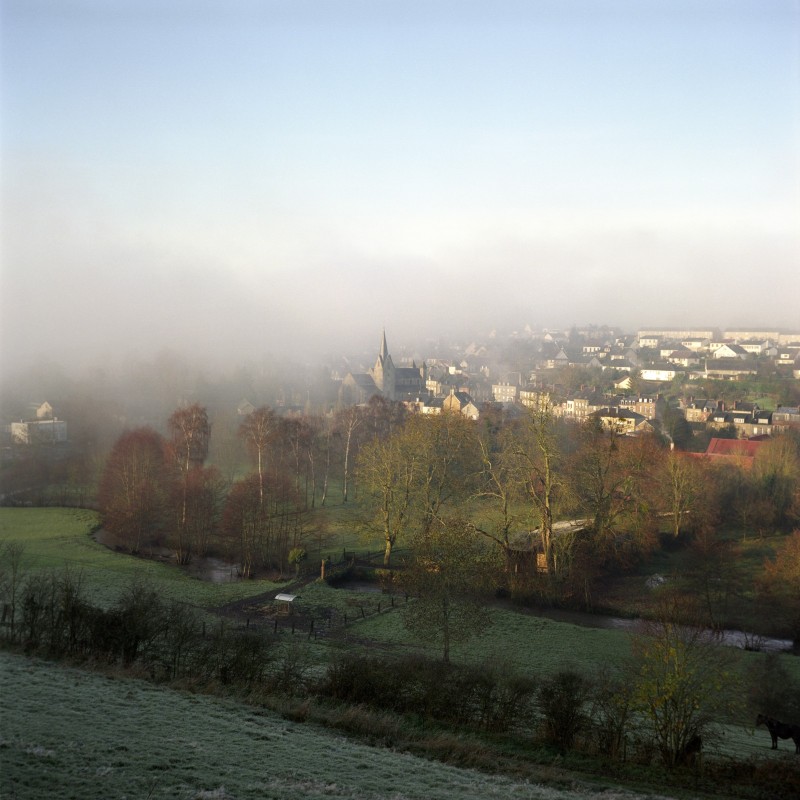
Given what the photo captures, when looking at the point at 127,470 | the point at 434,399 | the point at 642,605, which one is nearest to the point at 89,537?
the point at 127,470

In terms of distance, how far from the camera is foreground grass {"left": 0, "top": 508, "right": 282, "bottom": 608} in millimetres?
20891

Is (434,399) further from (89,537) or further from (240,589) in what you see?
(240,589)

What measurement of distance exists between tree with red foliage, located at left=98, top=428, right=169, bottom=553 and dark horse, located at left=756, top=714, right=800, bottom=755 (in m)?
23.6

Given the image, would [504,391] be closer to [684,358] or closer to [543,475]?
[684,358]

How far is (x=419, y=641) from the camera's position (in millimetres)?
17922

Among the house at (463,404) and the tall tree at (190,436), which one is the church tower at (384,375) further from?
the tall tree at (190,436)

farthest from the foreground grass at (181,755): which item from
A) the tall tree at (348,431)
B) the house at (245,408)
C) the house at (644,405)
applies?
the house at (644,405)

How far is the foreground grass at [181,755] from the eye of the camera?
826cm

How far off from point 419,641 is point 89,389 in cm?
4627

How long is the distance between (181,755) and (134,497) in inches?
877

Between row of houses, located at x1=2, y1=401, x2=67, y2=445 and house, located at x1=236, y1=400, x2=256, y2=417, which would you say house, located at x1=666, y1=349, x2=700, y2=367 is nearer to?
house, located at x1=236, y1=400, x2=256, y2=417

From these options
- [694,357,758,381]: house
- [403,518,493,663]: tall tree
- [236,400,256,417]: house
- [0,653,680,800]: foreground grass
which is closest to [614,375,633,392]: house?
[694,357,758,381]: house

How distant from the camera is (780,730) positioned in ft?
38.9

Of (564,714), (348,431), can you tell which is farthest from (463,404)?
(564,714)
